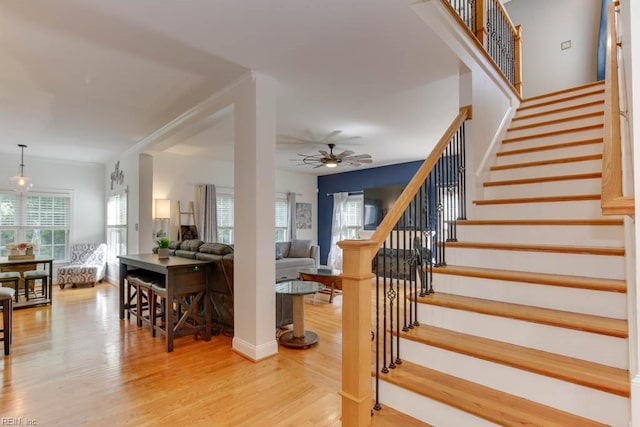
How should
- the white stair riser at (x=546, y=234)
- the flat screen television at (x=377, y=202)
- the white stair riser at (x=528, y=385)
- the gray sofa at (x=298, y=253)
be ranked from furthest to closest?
the flat screen television at (x=377, y=202), the gray sofa at (x=298, y=253), the white stair riser at (x=546, y=234), the white stair riser at (x=528, y=385)

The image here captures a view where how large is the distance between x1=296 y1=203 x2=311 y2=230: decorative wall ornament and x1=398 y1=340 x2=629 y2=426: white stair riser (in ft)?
22.0

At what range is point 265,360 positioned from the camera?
2.94 metres

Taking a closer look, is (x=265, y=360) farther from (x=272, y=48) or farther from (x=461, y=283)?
(x=272, y=48)

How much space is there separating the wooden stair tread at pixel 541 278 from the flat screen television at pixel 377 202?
479 cm

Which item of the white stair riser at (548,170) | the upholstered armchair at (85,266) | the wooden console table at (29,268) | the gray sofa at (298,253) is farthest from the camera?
the gray sofa at (298,253)

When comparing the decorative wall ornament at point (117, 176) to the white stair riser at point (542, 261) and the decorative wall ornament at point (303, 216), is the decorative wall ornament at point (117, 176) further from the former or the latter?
the white stair riser at point (542, 261)

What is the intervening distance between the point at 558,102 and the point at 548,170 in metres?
1.65

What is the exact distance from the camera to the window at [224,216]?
23.2 feet

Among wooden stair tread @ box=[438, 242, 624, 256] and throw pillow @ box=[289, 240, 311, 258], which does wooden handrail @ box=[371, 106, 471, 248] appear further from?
throw pillow @ box=[289, 240, 311, 258]

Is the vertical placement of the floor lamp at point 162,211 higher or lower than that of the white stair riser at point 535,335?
higher

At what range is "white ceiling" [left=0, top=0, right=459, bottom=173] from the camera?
7.16ft

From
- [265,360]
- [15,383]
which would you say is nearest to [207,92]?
[265,360]

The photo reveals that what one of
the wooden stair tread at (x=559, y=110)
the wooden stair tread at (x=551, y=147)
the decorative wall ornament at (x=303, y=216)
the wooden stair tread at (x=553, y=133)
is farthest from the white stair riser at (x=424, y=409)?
the decorative wall ornament at (x=303, y=216)

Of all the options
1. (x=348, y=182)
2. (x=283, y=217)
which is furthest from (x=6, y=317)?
(x=348, y=182)
